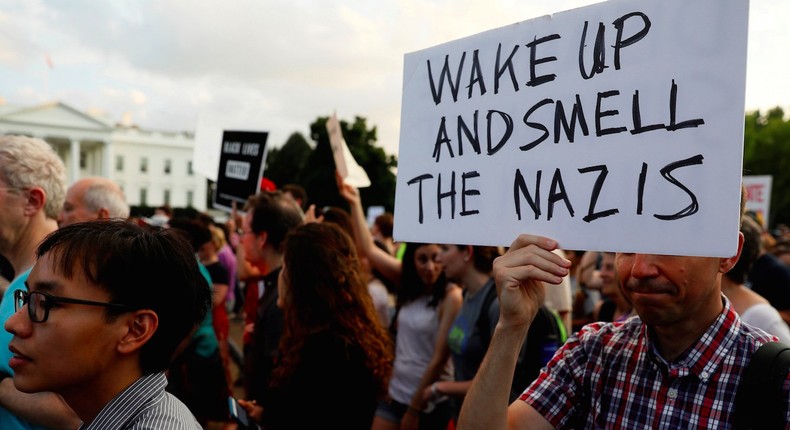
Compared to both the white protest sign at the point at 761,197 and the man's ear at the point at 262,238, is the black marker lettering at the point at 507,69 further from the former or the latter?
the white protest sign at the point at 761,197

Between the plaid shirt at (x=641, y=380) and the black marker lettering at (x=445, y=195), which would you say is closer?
the plaid shirt at (x=641, y=380)

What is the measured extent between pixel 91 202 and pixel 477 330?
232 cm

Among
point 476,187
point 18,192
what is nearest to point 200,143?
point 18,192

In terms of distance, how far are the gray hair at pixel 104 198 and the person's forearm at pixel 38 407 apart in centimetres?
165

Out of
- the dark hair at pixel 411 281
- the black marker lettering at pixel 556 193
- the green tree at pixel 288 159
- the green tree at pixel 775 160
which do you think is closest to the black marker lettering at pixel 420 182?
the black marker lettering at pixel 556 193

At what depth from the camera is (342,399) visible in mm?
2918

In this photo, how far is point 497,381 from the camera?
1696 millimetres

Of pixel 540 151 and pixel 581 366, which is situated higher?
pixel 540 151

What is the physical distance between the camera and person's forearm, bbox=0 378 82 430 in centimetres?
223

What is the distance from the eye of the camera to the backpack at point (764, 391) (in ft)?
4.81

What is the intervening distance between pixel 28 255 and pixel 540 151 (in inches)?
92.9

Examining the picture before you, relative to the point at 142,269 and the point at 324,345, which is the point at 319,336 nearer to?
the point at 324,345

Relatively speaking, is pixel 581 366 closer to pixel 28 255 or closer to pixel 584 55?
pixel 584 55

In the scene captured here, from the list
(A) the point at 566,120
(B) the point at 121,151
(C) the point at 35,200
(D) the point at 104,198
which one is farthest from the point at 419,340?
(B) the point at 121,151
